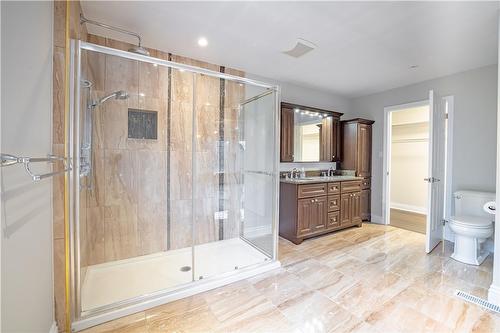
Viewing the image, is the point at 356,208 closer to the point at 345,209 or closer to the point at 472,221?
the point at 345,209

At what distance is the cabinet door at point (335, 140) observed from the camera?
4.03m

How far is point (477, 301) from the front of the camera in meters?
1.85

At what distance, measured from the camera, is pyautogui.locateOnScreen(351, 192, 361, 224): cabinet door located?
368cm

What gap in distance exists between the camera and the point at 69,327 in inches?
59.3

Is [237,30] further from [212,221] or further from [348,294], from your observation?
[348,294]

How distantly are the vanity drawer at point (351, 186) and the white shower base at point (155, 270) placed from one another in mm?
1777

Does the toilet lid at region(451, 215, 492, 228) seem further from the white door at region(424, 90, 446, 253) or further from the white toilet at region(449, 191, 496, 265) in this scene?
the white door at region(424, 90, 446, 253)

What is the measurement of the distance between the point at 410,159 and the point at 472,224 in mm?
2845

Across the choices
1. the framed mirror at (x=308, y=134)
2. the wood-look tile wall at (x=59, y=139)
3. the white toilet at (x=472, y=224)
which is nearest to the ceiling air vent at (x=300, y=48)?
the framed mirror at (x=308, y=134)

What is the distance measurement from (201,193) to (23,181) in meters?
1.91

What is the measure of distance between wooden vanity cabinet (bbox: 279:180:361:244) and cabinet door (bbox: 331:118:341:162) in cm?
65

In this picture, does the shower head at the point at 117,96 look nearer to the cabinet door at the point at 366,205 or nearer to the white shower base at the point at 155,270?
the white shower base at the point at 155,270

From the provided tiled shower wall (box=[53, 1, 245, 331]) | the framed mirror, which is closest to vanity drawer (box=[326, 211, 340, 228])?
the framed mirror

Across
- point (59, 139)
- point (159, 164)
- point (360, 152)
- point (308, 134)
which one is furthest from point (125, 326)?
point (360, 152)
